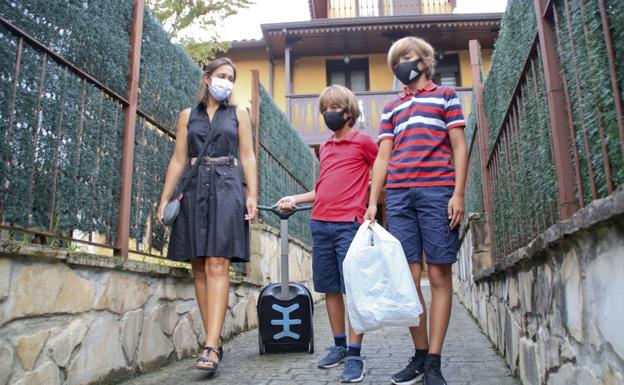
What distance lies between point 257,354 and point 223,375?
0.79 metres

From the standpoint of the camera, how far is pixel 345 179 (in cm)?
357

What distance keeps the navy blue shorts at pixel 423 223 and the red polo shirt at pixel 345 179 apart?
564 millimetres

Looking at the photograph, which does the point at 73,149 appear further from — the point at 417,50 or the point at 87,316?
the point at 417,50

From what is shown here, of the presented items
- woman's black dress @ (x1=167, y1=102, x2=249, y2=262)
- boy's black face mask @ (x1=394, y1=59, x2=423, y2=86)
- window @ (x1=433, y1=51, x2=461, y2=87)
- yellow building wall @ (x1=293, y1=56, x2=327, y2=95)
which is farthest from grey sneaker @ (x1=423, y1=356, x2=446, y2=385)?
window @ (x1=433, y1=51, x2=461, y2=87)

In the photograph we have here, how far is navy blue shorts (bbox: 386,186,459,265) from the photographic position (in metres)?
2.80

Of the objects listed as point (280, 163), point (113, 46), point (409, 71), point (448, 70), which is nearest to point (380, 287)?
point (409, 71)

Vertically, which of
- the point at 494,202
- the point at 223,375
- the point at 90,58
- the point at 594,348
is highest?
the point at 90,58

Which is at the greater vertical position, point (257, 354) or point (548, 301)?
point (548, 301)

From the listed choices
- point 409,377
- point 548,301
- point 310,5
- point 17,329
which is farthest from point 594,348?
point 310,5

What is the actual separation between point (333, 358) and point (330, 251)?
663 millimetres

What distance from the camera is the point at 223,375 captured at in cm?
329

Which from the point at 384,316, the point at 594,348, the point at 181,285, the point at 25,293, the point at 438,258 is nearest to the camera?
the point at 594,348

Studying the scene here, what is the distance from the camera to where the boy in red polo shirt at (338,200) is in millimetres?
3520

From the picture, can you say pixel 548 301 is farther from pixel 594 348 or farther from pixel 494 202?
pixel 494 202
